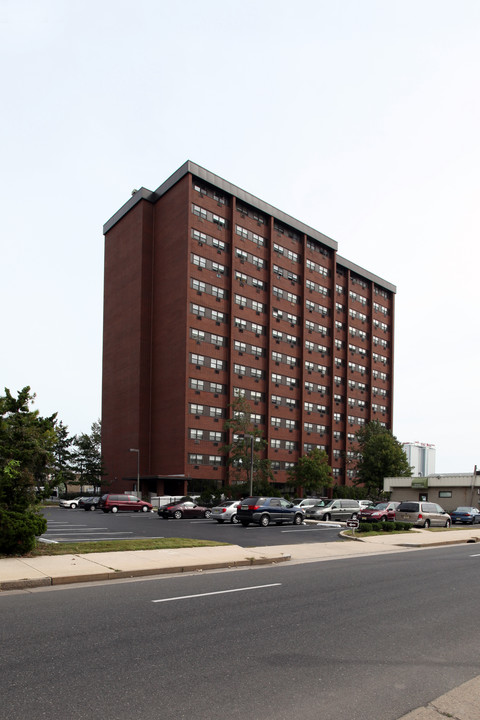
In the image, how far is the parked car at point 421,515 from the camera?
3083cm

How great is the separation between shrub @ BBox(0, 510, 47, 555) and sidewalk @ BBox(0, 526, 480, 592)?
1.80 feet

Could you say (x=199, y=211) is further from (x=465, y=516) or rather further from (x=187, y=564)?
(x=187, y=564)

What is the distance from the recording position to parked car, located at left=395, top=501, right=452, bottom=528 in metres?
30.8

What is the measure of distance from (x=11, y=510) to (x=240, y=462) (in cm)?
4543

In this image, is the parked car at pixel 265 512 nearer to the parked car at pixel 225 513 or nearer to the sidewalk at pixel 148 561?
the parked car at pixel 225 513

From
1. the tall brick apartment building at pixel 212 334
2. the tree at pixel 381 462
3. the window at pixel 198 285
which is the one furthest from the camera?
the tree at pixel 381 462

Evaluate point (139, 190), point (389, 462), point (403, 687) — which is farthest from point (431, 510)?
point (139, 190)

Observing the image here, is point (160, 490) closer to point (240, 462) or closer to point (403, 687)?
point (240, 462)

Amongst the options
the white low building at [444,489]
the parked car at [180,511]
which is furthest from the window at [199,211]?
the parked car at [180,511]

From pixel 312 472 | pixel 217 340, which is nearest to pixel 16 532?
pixel 217 340

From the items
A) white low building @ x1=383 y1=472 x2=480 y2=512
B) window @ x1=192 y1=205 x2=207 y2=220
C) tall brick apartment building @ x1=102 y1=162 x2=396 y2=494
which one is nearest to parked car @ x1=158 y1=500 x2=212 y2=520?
tall brick apartment building @ x1=102 y1=162 x2=396 y2=494

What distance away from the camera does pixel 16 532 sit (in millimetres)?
13711

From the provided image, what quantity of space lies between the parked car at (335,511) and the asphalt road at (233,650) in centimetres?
2773

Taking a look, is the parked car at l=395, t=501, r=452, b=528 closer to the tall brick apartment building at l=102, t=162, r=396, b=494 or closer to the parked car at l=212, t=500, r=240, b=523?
the parked car at l=212, t=500, r=240, b=523
